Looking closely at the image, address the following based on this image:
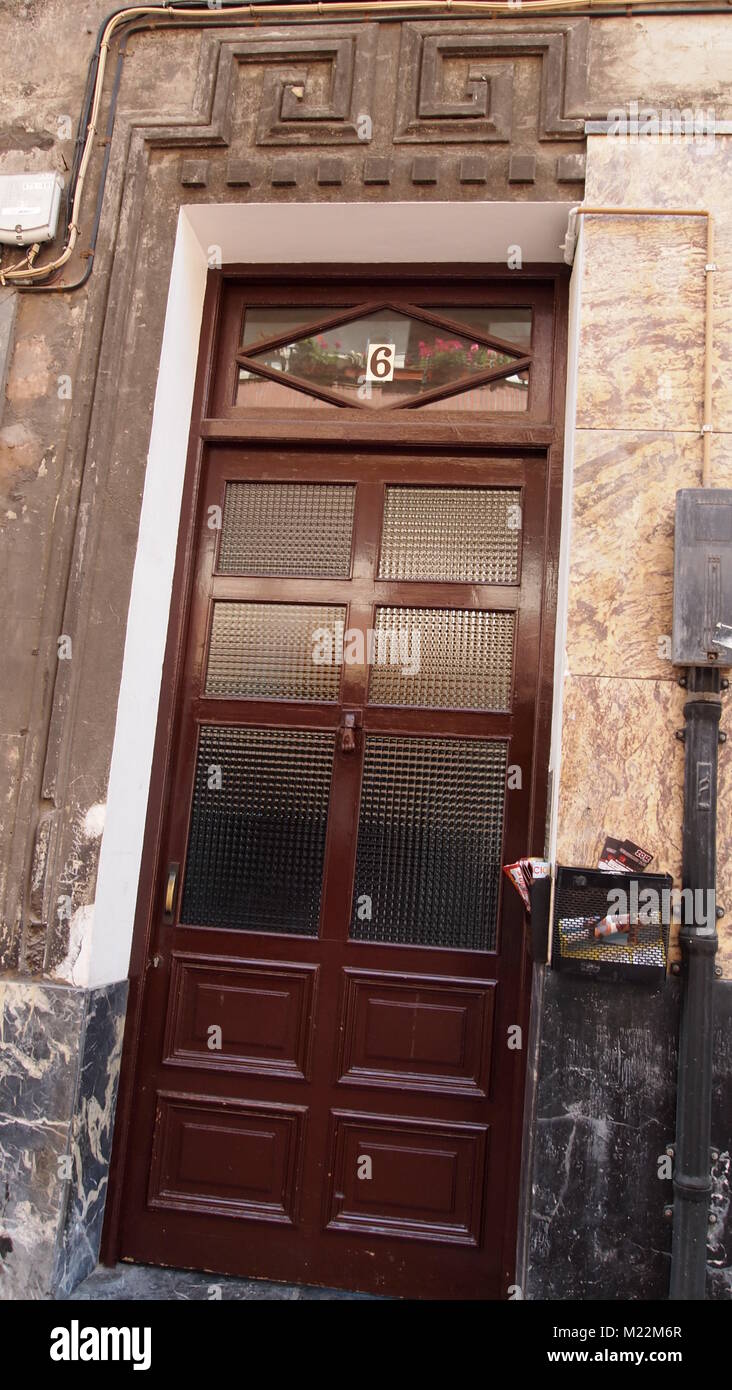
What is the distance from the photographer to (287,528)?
3.96 metres

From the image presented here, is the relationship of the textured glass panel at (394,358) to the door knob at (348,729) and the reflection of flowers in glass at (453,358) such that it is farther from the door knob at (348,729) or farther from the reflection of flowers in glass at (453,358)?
the door knob at (348,729)

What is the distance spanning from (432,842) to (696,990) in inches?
43.2

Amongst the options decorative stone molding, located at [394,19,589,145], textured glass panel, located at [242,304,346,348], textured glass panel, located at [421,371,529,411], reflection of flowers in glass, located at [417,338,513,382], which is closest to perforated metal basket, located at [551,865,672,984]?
textured glass panel, located at [421,371,529,411]

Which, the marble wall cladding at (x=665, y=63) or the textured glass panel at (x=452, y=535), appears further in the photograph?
the textured glass panel at (x=452, y=535)

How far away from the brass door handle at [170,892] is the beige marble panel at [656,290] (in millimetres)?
2326

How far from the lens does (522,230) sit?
373 centimetres

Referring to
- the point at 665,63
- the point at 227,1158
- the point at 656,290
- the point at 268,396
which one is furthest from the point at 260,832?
the point at 665,63

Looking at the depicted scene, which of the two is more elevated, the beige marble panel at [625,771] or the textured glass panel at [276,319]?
A: the textured glass panel at [276,319]

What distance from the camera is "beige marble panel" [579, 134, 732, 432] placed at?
3.34 meters

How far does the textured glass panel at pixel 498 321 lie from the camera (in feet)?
13.0

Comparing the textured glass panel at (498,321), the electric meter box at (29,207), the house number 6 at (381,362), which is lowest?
the house number 6 at (381,362)

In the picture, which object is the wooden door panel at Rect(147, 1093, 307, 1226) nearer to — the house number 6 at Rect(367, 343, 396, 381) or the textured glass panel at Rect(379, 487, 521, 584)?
the textured glass panel at Rect(379, 487, 521, 584)

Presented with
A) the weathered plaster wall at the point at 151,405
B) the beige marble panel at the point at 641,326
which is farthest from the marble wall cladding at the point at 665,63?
the beige marble panel at the point at 641,326

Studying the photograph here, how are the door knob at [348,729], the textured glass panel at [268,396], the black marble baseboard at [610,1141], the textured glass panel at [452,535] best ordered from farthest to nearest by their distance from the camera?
1. the textured glass panel at [268,396]
2. the textured glass panel at [452,535]
3. the door knob at [348,729]
4. the black marble baseboard at [610,1141]
